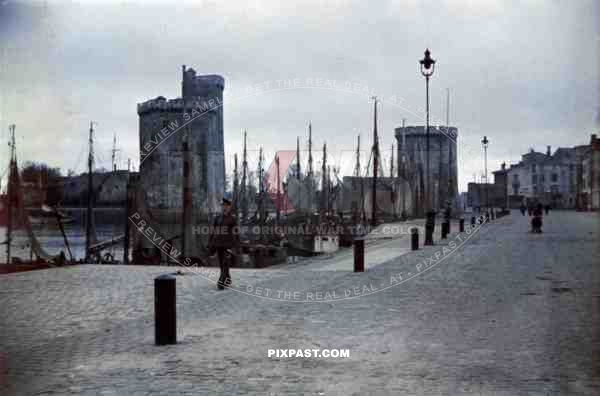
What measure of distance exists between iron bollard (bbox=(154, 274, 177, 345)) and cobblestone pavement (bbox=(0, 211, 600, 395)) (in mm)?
189

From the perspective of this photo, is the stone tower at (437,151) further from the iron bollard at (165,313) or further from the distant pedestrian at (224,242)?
the iron bollard at (165,313)

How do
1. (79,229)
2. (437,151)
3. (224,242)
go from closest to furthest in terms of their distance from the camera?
1. (224,242)
2. (437,151)
3. (79,229)

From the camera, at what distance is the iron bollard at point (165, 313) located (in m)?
7.00

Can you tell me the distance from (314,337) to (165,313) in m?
1.81

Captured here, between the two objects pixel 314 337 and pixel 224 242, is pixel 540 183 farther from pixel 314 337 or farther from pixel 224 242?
pixel 314 337

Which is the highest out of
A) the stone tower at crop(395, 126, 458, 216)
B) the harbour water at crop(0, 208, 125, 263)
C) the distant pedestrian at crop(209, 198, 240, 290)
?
the stone tower at crop(395, 126, 458, 216)

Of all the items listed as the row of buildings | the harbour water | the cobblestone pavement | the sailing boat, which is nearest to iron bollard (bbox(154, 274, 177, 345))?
the cobblestone pavement

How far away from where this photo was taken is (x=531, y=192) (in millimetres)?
111250

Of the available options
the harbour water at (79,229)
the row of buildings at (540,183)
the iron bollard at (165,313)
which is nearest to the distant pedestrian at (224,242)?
the iron bollard at (165,313)

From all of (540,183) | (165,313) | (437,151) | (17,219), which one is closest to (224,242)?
(165,313)

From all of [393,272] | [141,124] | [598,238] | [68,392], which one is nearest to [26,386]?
[68,392]

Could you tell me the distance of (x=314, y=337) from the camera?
7230 mm

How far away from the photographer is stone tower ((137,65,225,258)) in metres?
21.8

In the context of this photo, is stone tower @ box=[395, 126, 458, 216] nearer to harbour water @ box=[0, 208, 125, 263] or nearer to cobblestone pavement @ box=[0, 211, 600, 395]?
cobblestone pavement @ box=[0, 211, 600, 395]
